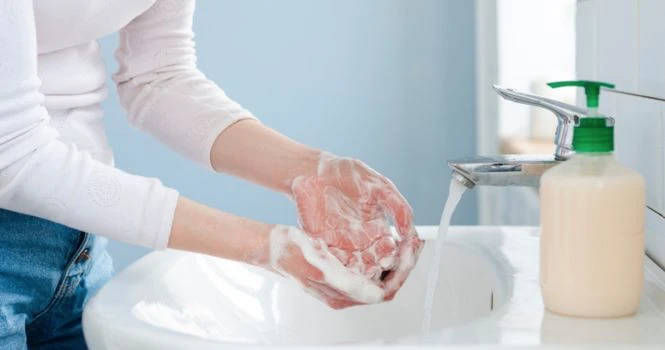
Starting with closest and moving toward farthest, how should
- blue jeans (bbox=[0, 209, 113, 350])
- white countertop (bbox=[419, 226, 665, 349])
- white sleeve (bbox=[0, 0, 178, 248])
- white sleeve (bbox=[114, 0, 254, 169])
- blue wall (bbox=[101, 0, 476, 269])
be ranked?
white countertop (bbox=[419, 226, 665, 349]), white sleeve (bbox=[0, 0, 178, 248]), blue jeans (bbox=[0, 209, 113, 350]), white sleeve (bbox=[114, 0, 254, 169]), blue wall (bbox=[101, 0, 476, 269])

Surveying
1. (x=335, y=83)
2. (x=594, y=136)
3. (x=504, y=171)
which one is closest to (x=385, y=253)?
(x=504, y=171)

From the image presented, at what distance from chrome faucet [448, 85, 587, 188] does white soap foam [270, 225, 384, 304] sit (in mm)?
127

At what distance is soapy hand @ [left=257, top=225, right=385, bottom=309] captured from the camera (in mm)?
870

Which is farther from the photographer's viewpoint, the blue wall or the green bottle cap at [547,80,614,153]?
the blue wall

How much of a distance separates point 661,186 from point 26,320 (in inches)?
23.2

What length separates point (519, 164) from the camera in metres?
0.90

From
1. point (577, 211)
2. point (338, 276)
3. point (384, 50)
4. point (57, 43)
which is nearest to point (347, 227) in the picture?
point (338, 276)

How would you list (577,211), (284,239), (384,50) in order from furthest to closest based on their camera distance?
(384,50) → (284,239) → (577,211)

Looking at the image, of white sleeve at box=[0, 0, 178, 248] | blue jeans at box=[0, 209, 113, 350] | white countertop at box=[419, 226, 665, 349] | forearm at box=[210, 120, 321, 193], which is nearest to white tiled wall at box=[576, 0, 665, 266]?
white countertop at box=[419, 226, 665, 349]

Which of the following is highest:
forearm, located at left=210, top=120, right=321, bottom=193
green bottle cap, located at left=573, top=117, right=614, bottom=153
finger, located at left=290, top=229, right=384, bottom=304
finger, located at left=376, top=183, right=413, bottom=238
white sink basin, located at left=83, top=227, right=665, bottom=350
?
green bottle cap, located at left=573, top=117, right=614, bottom=153

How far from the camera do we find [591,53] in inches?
46.0

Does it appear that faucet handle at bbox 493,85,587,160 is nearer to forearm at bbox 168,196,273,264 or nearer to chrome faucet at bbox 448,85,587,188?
chrome faucet at bbox 448,85,587,188

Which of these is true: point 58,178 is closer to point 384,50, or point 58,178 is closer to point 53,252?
point 53,252

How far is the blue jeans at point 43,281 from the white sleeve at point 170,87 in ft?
0.51
